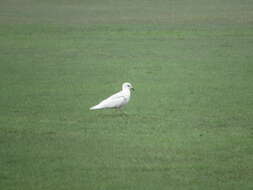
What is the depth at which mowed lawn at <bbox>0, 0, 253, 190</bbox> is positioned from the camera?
33.0ft

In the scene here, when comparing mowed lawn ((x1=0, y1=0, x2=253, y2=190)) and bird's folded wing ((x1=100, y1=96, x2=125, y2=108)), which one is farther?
bird's folded wing ((x1=100, y1=96, x2=125, y2=108))

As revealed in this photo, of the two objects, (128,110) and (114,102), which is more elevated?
(114,102)

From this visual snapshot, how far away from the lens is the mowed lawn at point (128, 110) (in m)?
10.0

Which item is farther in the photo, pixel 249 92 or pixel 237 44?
pixel 237 44

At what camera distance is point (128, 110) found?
15.5 m

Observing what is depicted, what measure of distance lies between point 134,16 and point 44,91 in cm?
2988

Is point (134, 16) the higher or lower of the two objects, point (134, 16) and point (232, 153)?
the lower

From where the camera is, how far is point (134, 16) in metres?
47.7

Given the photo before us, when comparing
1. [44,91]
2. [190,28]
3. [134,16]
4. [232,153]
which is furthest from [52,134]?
[134,16]

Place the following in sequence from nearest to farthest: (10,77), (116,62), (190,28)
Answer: (10,77), (116,62), (190,28)

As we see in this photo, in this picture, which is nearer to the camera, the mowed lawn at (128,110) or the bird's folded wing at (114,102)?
the mowed lawn at (128,110)

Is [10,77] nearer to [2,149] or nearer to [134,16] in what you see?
[2,149]

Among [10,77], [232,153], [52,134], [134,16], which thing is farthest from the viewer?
[134,16]

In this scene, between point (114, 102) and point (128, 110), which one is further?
point (128, 110)
